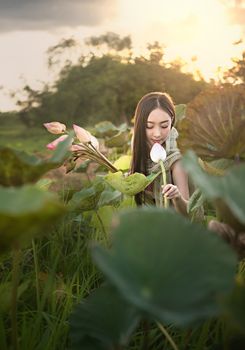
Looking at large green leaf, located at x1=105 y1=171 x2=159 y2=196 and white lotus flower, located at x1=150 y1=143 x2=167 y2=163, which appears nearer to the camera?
white lotus flower, located at x1=150 y1=143 x2=167 y2=163

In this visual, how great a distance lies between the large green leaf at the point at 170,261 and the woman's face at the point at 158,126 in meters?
1.28

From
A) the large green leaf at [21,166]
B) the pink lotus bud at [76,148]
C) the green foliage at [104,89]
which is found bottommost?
the large green leaf at [21,166]

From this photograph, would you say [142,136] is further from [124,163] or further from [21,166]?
[21,166]

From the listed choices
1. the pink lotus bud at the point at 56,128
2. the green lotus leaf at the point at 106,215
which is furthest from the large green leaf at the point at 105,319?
the pink lotus bud at the point at 56,128

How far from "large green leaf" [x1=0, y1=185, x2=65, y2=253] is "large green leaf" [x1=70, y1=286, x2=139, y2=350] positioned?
0.29ft

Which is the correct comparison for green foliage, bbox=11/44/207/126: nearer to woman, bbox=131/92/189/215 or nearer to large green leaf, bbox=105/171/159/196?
woman, bbox=131/92/189/215

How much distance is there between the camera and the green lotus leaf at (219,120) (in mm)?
633

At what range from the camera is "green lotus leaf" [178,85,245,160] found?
2.08 feet

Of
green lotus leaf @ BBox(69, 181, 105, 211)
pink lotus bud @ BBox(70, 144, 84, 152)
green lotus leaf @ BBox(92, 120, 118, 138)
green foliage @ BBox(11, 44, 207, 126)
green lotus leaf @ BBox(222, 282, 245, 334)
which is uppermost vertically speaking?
green foliage @ BBox(11, 44, 207, 126)

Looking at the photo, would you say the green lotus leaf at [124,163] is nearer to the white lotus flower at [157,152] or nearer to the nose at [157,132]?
the nose at [157,132]

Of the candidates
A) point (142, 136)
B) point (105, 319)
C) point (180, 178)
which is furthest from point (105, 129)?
point (105, 319)

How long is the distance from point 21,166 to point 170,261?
0.24 m

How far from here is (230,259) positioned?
1.24 ft

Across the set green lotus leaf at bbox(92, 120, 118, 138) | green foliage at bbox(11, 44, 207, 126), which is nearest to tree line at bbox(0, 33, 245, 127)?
green foliage at bbox(11, 44, 207, 126)
